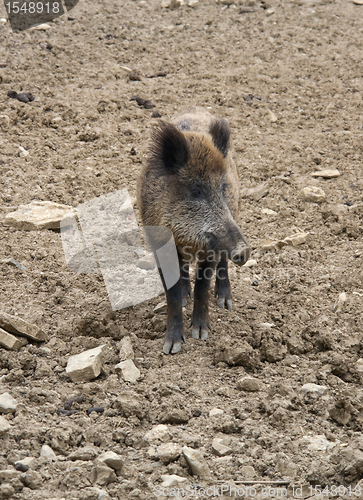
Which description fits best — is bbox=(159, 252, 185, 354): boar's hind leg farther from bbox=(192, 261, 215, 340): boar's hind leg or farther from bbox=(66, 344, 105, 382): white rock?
bbox=(66, 344, 105, 382): white rock

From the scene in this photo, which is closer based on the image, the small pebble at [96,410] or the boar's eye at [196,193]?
A: the small pebble at [96,410]

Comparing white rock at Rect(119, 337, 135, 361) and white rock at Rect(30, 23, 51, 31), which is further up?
white rock at Rect(30, 23, 51, 31)

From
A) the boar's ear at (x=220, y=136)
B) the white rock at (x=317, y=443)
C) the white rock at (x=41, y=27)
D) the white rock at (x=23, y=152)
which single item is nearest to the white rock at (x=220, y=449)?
the white rock at (x=317, y=443)

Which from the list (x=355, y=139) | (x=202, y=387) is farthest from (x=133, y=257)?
(x=355, y=139)

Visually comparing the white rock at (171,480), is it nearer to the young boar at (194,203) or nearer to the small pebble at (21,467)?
the small pebble at (21,467)

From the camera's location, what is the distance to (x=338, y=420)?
3496 mm

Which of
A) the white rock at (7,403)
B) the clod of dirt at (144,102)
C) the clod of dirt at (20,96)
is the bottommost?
the white rock at (7,403)

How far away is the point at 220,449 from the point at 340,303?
6.44 feet

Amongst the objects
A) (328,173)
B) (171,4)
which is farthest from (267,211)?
(171,4)

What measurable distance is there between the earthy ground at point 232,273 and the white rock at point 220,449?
0.03 metres

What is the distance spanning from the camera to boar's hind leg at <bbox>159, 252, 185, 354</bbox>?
4.35 m

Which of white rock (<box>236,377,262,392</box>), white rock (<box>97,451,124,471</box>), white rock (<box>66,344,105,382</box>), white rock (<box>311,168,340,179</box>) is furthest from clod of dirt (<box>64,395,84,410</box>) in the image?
white rock (<box>311,168,340,179</box>)

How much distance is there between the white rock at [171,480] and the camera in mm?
2871

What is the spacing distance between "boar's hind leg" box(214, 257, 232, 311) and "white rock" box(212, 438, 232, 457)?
1.85m
